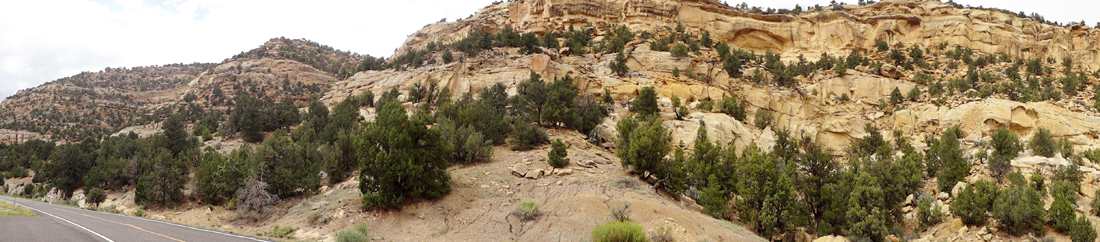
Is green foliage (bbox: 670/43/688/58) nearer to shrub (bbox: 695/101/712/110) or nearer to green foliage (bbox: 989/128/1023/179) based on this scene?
shrub (bbox: 695/101/712/110)

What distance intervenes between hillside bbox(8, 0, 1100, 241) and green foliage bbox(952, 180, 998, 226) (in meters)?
0.06

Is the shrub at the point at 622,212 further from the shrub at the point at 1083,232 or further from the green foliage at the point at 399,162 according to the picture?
the shrub at the point at 1083,232

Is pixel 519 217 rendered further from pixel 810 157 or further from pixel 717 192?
pixel 810 157

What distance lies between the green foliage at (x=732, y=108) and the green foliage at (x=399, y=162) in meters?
22.3

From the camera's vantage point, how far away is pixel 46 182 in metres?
36.0

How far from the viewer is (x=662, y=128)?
2080cm

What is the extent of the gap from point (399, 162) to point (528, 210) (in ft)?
15.9

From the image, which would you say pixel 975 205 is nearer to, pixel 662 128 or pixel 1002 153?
pixel 1002 153

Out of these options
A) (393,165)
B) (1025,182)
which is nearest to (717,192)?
(393,165)

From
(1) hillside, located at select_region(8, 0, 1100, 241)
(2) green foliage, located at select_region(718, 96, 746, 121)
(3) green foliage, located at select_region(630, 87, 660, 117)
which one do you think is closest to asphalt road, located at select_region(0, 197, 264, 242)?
(1) hillside, located at select_region(8, 0, 1100, 241)

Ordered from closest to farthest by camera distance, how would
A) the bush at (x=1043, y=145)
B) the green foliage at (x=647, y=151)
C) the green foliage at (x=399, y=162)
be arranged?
the green foliage at (x=399, y=162), the green foliage at (x=647, y=151), the bush at (x=1043, y=145)

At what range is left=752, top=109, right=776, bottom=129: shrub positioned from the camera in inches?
1334

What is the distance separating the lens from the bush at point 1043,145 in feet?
78.5

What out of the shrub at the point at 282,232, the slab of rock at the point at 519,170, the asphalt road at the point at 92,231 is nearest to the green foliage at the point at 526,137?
the slab of rock at the point at 519,170
